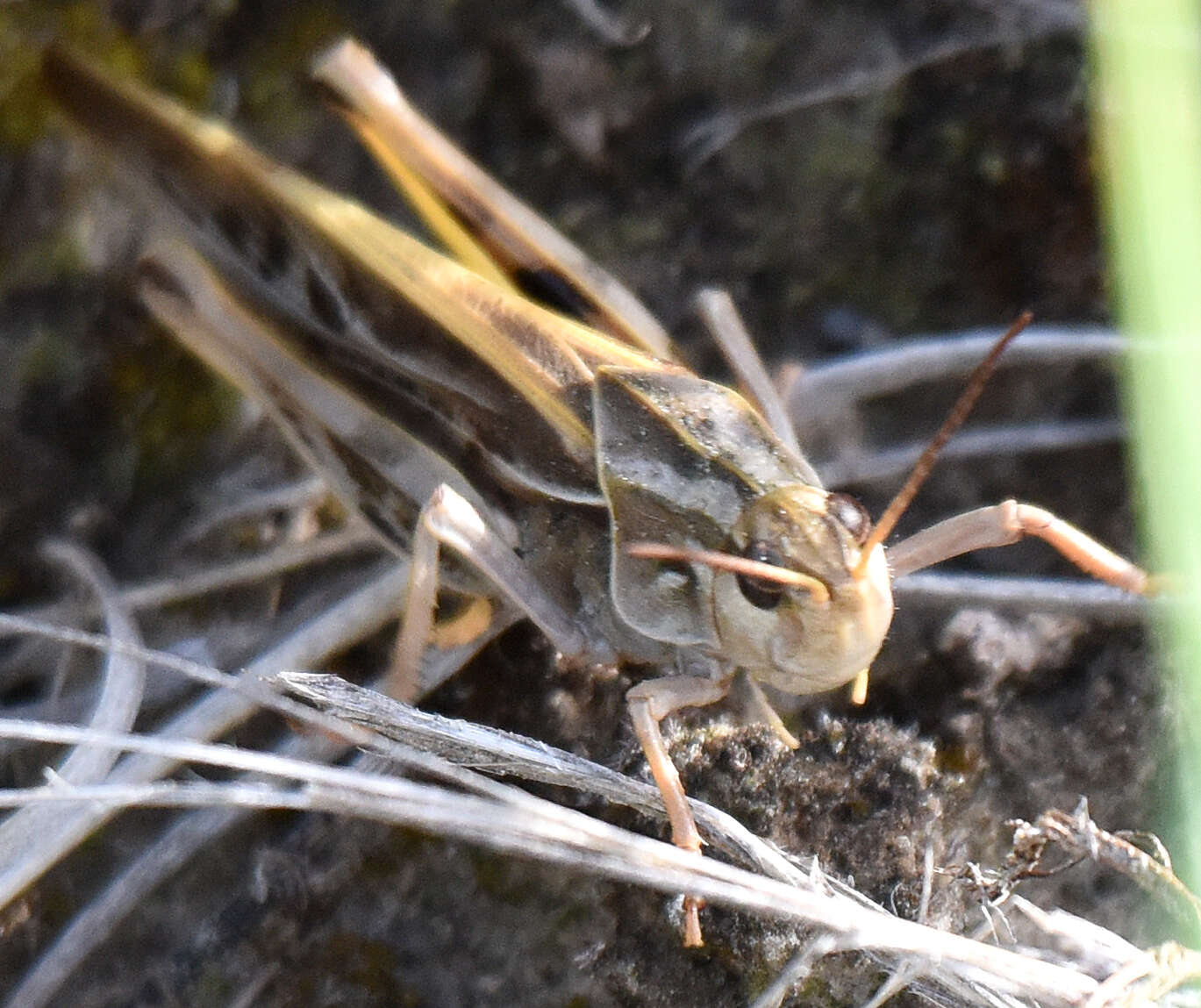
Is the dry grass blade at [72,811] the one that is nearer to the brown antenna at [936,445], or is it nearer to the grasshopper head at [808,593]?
the grasshopper head at [808,593]

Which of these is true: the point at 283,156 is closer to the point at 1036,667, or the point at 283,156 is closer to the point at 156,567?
the point at 156,567

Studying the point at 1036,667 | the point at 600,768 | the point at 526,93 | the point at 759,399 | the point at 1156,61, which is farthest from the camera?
the point at 526,93

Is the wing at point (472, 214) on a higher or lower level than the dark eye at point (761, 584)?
higher

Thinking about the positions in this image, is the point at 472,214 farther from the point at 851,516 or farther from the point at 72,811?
the point at 72,811

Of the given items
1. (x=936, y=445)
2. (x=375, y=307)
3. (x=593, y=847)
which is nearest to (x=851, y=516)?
(x=936, y=445)

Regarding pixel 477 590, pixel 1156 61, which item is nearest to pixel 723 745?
pixel 477 590

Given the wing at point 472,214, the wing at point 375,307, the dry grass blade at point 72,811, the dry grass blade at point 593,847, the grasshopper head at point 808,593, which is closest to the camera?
the dry grass blade at point 593,847

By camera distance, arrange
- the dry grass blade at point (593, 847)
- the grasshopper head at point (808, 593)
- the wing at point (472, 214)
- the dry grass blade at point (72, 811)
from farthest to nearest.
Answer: the wing at point (472, 214) < the dry grass blade at point (72, 811) < the grasshopper head at point (808, 593) < the dry grass blade at point (593, 847)

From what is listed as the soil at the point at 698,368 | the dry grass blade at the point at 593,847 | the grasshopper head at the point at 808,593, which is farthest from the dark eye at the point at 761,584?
the dry grass blade at the point at 593,847
